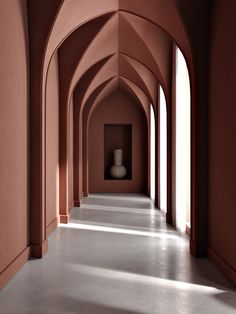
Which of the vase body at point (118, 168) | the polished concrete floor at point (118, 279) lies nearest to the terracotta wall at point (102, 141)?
the vase body at point (118, 168)

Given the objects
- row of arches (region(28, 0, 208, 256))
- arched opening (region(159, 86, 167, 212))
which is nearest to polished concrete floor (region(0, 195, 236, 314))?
row of arches (region(28, 0, 208, 256))

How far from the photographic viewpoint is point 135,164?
18578 millimetres

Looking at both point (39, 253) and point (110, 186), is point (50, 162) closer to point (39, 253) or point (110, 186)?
point (39, 253)

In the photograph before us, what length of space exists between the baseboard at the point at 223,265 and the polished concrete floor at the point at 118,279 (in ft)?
0.25

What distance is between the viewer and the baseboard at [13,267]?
188 inches

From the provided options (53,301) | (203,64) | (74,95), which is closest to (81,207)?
(74,95)

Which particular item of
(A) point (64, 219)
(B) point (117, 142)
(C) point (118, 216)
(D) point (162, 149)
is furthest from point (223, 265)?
(B) point (117, 142)

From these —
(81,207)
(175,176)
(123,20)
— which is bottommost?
(81,207)

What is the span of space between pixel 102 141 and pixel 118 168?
4.39 feet

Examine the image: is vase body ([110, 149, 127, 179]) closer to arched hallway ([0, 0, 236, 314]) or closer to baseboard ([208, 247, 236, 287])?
arched hallway ([0, 0, 236, 314])

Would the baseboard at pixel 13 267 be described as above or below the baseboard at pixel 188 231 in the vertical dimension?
above

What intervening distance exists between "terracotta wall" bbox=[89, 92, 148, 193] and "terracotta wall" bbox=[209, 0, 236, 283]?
12.1 meters

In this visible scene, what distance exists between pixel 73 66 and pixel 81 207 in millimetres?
4831

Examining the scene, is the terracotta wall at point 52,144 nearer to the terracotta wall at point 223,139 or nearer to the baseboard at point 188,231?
the baseboard at point 188,231
